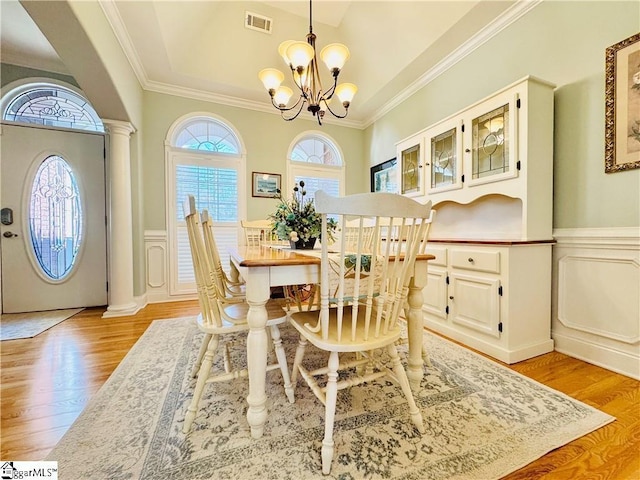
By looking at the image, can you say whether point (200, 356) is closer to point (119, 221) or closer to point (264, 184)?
point (119, 221)

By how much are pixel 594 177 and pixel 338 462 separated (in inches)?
96.2

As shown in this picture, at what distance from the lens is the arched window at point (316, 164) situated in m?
4.17

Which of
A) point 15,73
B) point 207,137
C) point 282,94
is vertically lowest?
point 282,94

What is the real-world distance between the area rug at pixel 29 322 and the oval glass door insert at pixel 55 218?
43 cm

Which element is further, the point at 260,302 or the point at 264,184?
the point at 264,184

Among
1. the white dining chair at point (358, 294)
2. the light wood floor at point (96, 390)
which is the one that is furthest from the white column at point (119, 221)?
the white dining chair at point (358, 294)

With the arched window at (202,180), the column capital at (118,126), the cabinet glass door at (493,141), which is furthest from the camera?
the arched window at (202,180)

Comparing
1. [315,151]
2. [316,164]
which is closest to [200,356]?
[316,164]

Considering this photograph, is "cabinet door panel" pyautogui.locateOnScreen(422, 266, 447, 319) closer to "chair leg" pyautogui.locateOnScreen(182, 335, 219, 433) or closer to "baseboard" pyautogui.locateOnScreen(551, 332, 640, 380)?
"baseboard" pyautogui.locateOnScreen(551, 332, 640, 380)

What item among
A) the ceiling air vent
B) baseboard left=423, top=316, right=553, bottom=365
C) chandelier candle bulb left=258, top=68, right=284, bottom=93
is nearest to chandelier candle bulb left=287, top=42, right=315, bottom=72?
chandelier candle bulb left=258, top=68, right=284, bottom=93

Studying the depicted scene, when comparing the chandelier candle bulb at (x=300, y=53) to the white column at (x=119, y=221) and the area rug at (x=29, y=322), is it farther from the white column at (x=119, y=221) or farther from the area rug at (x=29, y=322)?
the area rug at (x=29, y=322)

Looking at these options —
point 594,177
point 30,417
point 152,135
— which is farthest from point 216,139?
point 594,177

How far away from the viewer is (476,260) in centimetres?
201

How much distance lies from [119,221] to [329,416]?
3.07 m
